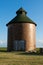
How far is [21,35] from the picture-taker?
46719 mm

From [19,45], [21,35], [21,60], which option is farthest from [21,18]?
[21,60]

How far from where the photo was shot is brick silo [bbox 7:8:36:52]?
4675cm

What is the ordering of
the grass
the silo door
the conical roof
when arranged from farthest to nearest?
the conical roof → the silo door → the grass

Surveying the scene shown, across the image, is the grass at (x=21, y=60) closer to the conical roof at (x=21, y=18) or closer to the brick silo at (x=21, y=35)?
the brick silo at (x=21, y=35)

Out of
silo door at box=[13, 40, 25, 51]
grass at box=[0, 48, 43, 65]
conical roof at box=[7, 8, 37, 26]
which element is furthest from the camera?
conical roof at box=[7, 8, 37, 26]

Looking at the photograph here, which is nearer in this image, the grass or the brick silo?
the grass

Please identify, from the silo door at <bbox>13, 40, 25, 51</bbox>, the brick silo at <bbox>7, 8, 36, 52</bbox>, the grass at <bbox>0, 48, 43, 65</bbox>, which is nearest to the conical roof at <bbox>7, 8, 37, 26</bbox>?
the brick silo at <bbox>7, 8, 36, 52</bbox>

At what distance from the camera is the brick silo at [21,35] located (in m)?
46.8

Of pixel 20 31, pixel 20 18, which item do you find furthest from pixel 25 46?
pixel 20 18

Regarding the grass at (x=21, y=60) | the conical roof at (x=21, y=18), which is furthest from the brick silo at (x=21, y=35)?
the grass at (x=21, y=60)

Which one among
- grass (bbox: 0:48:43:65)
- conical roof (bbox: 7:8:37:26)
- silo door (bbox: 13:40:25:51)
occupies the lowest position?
grass (bbox: 0:48:43:65)

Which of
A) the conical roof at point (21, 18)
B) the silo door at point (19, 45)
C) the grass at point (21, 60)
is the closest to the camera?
→ the grass at point (21, 60)

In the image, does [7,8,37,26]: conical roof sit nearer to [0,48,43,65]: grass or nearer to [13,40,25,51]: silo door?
[13,40,25,51]: silo door

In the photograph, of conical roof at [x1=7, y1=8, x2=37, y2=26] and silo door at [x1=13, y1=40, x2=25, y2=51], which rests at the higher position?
conical roof at [x1=7, y1=8, x2=37, y2=26]
